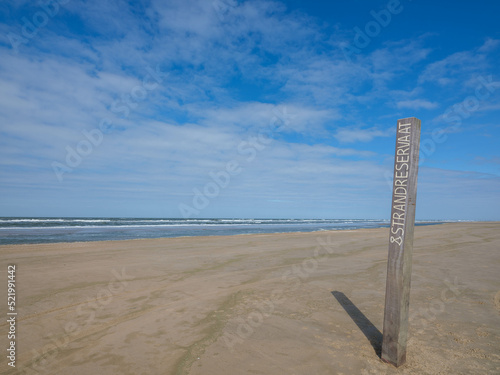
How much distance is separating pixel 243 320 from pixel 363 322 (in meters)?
2.00

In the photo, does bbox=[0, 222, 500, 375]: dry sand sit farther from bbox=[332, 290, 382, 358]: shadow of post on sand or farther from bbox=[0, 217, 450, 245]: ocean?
bbox=[0, 217, 450, 245]: ocean

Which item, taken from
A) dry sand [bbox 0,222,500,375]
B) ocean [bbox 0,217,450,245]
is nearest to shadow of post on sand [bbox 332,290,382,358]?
dry sand [bbox 0,222,500,375]

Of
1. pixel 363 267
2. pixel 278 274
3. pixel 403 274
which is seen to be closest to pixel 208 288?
pixel 278 274

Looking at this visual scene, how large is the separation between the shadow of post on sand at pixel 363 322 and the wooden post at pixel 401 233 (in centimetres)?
51

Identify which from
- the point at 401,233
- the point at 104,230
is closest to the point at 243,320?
the point at 401,233

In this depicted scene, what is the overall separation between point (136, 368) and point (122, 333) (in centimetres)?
103

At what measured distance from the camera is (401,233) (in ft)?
10.1

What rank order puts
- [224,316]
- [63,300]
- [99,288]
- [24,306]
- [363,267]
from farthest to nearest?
[363,267] < [99,288] < [63,300] < [24,306] < [224,316]

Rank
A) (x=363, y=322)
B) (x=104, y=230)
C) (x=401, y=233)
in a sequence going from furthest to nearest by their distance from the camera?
(x=104, y=230) < (x=363, y=322) < (x=401, y=233)

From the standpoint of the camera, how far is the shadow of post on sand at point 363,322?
373 cm

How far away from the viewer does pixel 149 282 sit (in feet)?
22.5

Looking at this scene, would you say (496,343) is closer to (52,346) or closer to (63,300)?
(52,346)

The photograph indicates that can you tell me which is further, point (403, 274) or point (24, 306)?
point (24, 306)

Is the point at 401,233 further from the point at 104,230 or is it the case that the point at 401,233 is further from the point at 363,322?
the point at 104,230
